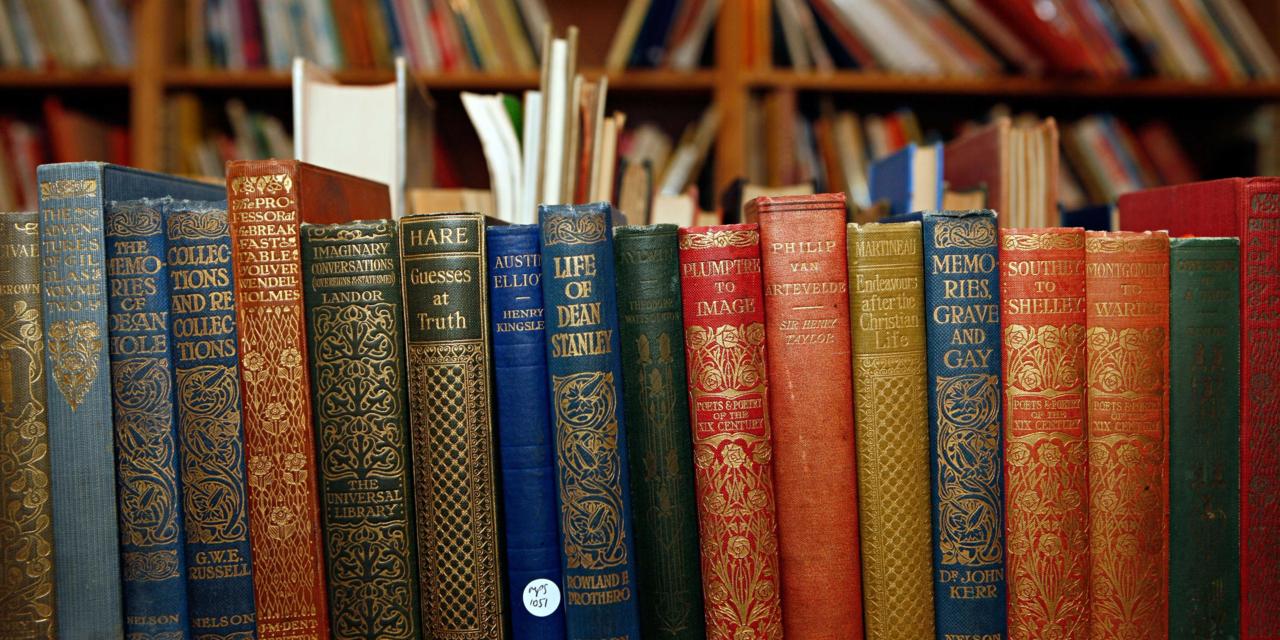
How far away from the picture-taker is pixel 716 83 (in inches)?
60.8

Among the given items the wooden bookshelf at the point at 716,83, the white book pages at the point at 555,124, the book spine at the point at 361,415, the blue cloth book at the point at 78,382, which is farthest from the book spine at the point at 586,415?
the wooden bookshelf at the point at 716,83

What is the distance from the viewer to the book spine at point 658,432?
617 millimetres

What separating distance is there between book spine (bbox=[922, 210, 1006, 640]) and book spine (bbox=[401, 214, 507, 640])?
0.34 metres

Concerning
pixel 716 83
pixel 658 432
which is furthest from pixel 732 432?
pixel 716 83

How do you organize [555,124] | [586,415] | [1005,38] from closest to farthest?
[586,415]
[555,124]
[1005,38]

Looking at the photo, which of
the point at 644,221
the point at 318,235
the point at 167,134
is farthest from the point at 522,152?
the point at 167,134

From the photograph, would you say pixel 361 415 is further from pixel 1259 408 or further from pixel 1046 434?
pixel 1259 408

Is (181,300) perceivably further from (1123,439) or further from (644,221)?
(1123,439)

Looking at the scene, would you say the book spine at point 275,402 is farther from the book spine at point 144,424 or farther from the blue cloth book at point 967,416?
the blue cloth book at point 967,416

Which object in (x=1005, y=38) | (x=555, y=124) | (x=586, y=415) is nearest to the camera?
(x=586, y=415)

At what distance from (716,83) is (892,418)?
1.07 metres

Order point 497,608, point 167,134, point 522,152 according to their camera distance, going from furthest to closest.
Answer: point 167,134 → point 522,152 → point 497,608

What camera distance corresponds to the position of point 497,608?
603mm

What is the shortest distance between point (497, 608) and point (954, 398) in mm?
378
